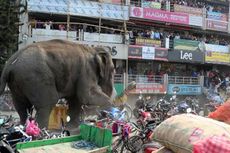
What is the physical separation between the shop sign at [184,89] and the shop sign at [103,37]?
3.96m

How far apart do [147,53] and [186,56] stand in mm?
3544

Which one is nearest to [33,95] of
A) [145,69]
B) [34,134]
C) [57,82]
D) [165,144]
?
[57,82]

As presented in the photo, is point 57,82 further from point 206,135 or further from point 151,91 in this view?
point 151,91

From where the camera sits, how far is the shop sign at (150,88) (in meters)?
27.1

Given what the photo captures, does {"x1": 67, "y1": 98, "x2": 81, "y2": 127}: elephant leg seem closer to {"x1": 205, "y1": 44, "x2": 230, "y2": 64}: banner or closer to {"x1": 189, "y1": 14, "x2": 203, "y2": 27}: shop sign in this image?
{"x1": 205, "y1": 44, "x2": 230, "y2": 64}: banner

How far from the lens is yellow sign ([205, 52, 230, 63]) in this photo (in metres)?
34.0

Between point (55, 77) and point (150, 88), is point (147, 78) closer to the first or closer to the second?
point (150, 88)

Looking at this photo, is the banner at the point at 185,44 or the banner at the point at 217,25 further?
the banner at the point at 217,25

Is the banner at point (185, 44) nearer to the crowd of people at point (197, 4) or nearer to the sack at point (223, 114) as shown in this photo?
the crowd of people at point (197, 4)

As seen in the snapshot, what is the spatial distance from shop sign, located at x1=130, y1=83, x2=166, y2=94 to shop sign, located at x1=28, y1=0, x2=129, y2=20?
436 centimetres

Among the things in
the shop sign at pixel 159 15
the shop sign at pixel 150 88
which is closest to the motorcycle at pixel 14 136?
the shop sign at pixel 150 88

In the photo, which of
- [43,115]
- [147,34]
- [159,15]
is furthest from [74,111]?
[159,15]

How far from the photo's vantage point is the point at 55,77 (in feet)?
34.1

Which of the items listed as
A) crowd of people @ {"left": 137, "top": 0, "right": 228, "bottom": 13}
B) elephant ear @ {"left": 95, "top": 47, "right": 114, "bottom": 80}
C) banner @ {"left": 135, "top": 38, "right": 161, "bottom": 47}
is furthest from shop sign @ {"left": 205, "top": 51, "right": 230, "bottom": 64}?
elephant ear @ {"left": 95, "top": 47, "right": 114, "bottom": 80}
